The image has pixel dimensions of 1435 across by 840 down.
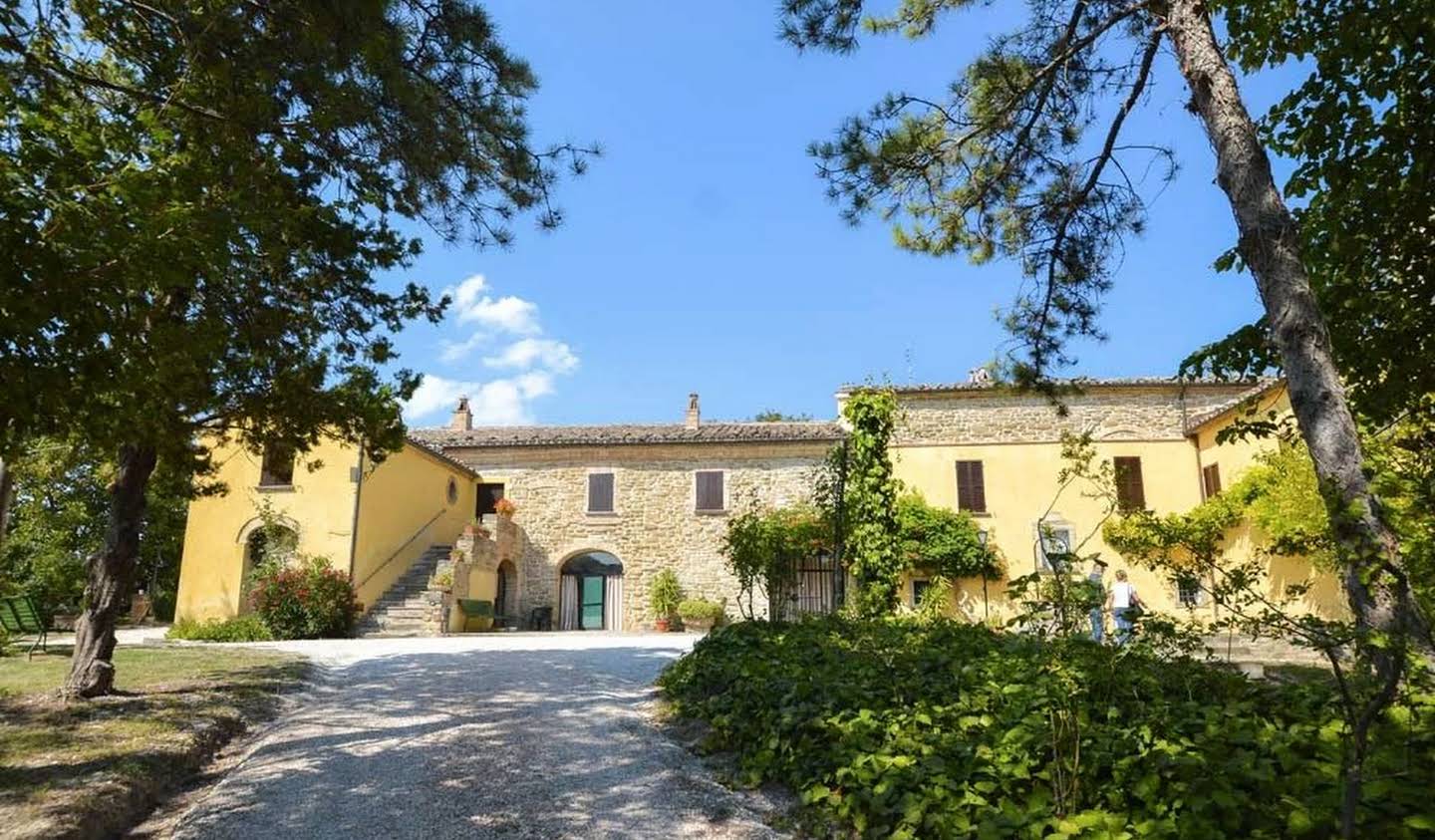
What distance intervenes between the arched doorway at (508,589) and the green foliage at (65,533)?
7.21m

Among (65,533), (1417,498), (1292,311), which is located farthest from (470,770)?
(65,533)

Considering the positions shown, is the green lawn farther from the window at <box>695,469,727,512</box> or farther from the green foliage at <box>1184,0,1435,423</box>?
the window at <box>695,469,727,512</box>

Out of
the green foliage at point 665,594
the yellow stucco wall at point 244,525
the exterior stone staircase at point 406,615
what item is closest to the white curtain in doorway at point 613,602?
the green foliage at point 665,594

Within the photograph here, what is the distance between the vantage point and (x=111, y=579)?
6.86 metres

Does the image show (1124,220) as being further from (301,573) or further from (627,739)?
(301,573)

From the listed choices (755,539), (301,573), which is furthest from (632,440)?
(755,539)

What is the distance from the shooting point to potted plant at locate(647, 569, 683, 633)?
1891 centimetres

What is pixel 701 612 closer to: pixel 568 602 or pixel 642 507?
pixel 642 507

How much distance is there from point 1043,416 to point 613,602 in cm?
1195

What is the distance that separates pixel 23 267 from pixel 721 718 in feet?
14.4

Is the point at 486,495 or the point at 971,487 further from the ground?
the point at 486,495

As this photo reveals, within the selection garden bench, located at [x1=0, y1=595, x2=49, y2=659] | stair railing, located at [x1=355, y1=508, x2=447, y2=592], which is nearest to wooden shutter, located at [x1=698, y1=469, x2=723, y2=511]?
stair railing, located at [x1=355, y1=508, x2=447, y2=592]

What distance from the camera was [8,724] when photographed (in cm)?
560

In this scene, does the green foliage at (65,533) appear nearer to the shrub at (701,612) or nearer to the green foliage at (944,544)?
the shrub at (701,612)
